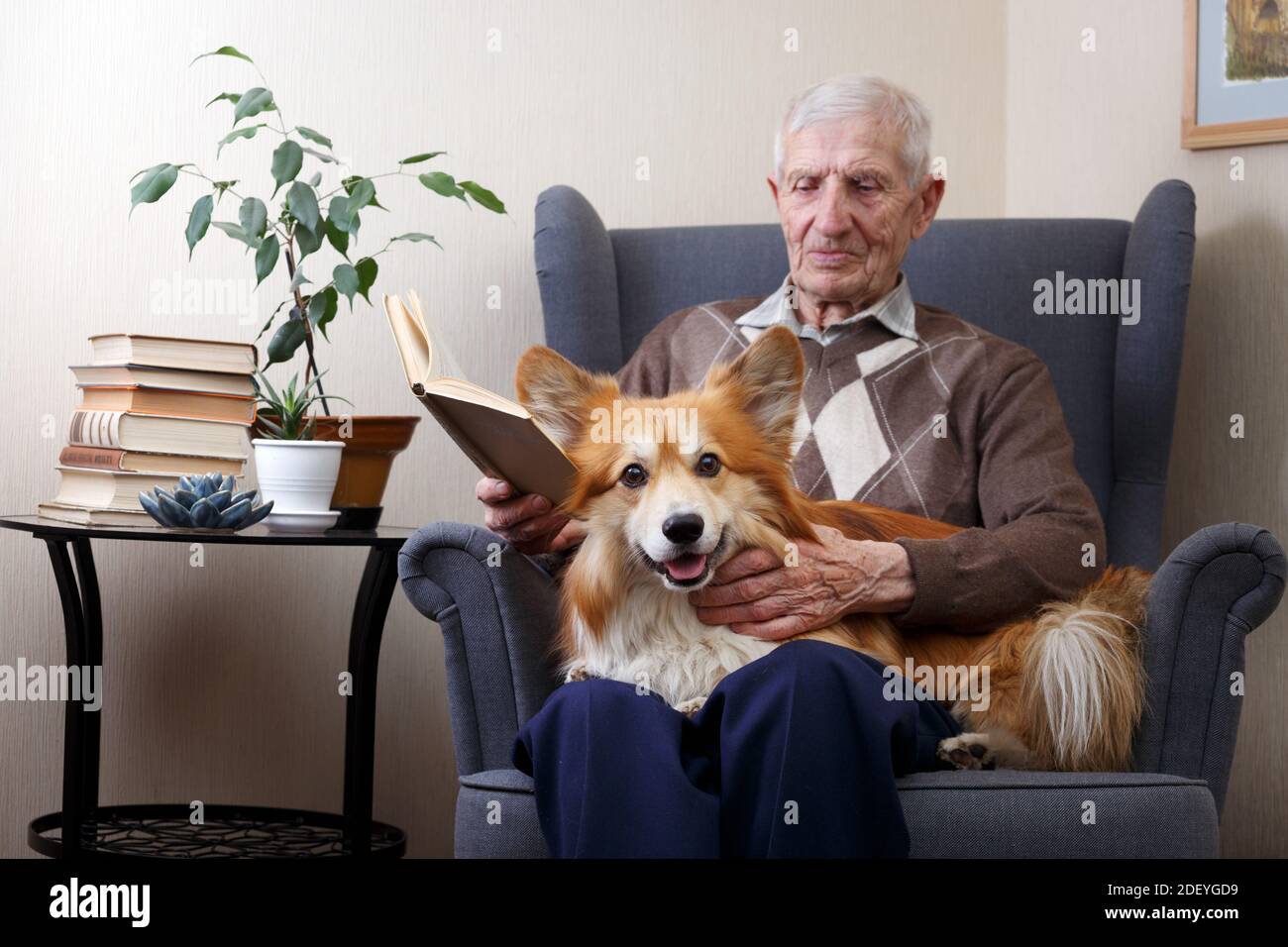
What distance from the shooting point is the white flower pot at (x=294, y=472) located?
2109 millimetres

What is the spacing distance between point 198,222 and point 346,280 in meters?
0.25

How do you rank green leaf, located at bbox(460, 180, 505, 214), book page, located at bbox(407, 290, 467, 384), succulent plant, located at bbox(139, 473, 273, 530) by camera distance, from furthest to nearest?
green leaf, located at bbox(460, 180, 505, 214) < succulent plant, located at bbox(139, 473, 273, 530) < book page, located at bbox(407, 290, 467, 384)

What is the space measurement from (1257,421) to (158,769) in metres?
2.13

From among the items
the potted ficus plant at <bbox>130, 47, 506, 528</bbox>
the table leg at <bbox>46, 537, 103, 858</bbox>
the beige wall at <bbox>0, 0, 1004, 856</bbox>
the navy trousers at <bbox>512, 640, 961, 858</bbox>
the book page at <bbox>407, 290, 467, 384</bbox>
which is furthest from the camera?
the beige wall at <bbox>0, 0, 1004, 856</bbox>

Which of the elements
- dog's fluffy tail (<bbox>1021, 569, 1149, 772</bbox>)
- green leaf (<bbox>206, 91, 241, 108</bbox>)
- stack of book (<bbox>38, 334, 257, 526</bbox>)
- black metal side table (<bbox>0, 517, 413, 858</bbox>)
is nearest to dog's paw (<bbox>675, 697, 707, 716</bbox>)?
dog's fluffy tail (<bbox>1021, 569, 1149, 772</bbox>)

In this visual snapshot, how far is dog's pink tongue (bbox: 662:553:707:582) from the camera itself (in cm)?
149

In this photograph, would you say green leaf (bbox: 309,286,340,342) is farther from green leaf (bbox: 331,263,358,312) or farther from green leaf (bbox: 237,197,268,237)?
green leaf (bbox: 237,197,268,237)

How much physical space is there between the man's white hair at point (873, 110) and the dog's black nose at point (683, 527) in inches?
31.7

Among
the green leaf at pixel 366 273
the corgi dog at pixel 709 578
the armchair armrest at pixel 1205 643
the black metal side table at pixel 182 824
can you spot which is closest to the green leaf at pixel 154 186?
the green leaf at pixel 366 273

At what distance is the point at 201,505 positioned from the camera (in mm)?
1946

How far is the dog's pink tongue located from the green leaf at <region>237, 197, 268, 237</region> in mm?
1070

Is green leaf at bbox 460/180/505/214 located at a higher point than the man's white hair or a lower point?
lower
